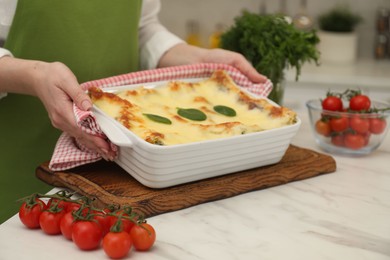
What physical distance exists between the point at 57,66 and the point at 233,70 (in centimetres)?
51

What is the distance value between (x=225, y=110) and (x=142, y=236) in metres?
0.47

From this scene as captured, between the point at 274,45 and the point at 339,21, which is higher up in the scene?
the point at 274,45

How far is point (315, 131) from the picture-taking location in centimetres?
162

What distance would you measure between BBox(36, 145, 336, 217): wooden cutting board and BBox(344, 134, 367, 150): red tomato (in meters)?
0.11

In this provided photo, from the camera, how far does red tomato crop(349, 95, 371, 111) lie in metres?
1.58

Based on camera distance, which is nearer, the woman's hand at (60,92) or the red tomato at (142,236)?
the red tomato at (142,236)

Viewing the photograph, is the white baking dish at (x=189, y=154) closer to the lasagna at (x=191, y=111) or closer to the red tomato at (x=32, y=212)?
the lasagna at (x=191, y=111)

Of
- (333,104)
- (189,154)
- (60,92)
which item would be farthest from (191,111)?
(333,104)

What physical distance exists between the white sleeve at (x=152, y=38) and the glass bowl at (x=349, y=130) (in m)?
0.47

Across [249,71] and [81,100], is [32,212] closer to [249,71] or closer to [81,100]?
[81,100]

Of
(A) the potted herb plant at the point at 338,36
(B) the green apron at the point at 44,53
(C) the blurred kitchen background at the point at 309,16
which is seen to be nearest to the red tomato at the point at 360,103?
(B) the green apron at the point at 44,53

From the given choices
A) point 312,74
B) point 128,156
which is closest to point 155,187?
point 128,156

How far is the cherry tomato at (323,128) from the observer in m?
1.58

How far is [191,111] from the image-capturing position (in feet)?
4.64
